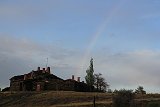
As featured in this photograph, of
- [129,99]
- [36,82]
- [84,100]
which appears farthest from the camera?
[36,82]

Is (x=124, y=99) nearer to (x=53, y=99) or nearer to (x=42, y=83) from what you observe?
(x=53, y=99)

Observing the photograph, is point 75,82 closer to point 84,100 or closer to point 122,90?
point 84,100

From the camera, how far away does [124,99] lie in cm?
6856

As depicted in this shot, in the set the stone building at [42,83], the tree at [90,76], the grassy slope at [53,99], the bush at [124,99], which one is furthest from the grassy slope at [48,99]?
the tree at [90,76]

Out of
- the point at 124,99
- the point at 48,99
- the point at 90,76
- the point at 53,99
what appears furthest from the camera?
the point at 90,76

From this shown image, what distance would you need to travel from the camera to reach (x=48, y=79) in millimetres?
122812

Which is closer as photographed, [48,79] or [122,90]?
[122,90]

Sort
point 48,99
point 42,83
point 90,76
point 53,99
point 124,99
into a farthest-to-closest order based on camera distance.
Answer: point 90,76 → point 42,83 → point 48,99 → point 53,99 → point 124,99

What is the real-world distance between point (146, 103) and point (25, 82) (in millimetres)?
56093

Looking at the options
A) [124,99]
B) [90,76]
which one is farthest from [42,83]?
[124,99]

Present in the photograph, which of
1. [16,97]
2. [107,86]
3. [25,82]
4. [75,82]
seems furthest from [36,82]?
[107,86]

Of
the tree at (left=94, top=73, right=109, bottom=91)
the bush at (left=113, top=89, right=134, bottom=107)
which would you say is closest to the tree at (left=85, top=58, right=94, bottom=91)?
the tree at (left=94, top=73, right=109, bottom=91)

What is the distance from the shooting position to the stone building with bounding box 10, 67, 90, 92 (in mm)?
120188

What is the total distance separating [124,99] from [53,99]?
26.1 m
